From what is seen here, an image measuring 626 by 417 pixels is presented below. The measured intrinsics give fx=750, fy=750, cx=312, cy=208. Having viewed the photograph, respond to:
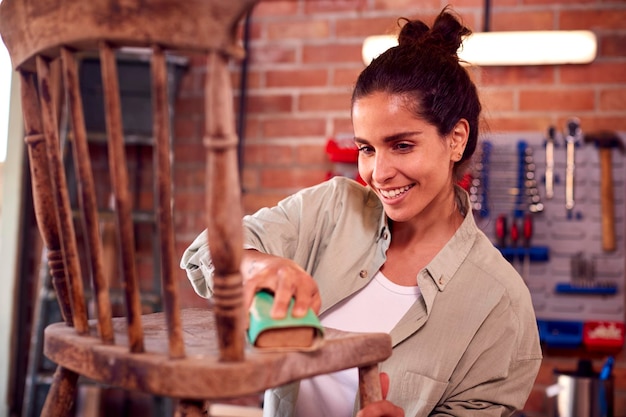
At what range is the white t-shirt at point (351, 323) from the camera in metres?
1.53

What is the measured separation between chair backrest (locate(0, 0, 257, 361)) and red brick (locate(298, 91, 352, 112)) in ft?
6.72

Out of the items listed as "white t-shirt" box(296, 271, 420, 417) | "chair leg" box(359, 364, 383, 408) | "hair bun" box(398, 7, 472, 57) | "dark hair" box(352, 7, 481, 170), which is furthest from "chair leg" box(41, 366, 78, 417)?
"hair bun" box(398, 7, 472, 57)

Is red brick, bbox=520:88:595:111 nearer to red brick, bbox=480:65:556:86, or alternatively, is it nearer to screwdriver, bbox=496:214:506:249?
red brick, bbox=480:65:556:86

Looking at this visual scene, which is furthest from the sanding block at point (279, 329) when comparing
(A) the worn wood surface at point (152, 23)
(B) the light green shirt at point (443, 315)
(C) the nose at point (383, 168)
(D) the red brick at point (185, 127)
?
(D) the red brick at point (185, 127)

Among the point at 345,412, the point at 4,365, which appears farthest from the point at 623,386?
the point at 4,365

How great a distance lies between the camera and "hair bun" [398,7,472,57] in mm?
1632

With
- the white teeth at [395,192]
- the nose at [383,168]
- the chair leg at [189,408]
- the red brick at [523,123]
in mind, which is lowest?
the chair leg at [189,408]

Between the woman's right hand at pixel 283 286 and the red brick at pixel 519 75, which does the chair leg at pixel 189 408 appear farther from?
the red brick at pixel 519 75

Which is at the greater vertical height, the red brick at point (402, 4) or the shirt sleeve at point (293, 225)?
the red brick at point (402, 4)

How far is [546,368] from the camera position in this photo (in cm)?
279

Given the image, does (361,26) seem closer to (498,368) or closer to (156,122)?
(498,368)

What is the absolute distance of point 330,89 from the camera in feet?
9.79

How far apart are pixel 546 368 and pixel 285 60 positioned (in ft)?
5.14

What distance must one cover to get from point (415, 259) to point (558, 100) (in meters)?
1.49
